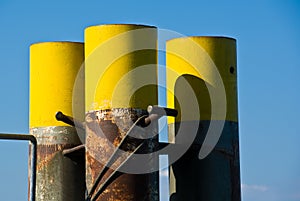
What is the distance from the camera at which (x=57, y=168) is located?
15820mm

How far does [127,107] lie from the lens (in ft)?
46.3

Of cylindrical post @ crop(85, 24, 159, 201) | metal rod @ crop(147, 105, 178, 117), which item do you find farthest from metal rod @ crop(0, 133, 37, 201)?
metal rod @ crop(147, 105, 178, 117)

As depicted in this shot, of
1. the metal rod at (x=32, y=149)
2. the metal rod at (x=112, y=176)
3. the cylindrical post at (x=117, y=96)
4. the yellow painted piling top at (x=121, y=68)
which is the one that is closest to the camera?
the metal rod at (x=112, y=176)

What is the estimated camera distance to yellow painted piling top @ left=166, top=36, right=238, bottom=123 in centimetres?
1571

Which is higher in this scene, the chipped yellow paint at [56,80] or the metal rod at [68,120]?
the chipped yellow paint at [56,80]

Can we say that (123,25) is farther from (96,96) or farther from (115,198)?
(115,198)

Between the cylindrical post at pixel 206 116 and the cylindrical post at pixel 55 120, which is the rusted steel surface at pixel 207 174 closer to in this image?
the cylindrical post at pixel 206 116

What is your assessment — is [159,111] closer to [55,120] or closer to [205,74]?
[205,74]

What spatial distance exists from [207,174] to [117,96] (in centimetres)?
238

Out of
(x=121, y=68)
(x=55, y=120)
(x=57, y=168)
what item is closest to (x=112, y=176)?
(x=121, y=68)

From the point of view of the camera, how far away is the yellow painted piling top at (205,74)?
15.7 meters

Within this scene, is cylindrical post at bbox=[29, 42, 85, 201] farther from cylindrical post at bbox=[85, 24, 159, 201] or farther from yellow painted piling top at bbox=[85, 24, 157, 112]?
yellow painted piling top at bbox=[85, 24, 157, 112]

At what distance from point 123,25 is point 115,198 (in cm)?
265

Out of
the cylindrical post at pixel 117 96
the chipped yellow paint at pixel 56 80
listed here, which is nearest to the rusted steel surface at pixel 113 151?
the cylindrical post at pixel 117 96
